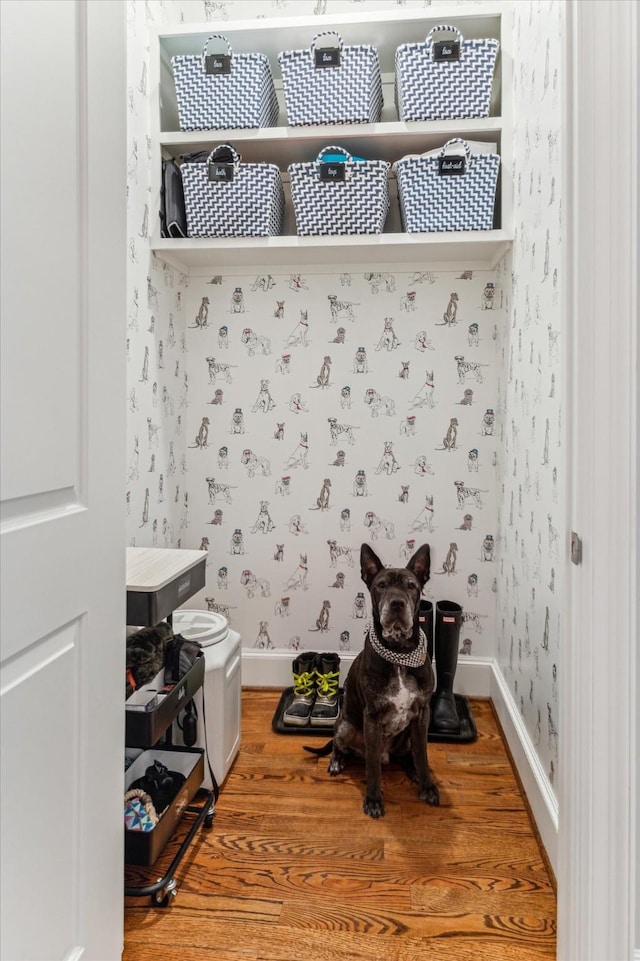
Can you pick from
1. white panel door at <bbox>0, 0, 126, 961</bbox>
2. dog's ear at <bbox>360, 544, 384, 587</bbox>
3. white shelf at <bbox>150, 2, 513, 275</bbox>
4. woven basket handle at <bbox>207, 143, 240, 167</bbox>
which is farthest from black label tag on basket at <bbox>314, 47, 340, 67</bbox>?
dog's ear at <bbox>360, 544, 384, 587</bbox>

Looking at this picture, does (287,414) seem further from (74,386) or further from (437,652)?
(74,386)

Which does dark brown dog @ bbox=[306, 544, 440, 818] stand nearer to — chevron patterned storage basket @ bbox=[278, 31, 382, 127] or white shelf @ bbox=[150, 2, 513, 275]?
white shelf @ bbox=[150, 2, 513, 275]

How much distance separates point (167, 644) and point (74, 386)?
0.91 metres

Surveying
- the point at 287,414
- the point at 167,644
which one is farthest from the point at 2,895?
the point at 287,414

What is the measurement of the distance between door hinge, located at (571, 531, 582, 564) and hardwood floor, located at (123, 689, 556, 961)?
911 mm

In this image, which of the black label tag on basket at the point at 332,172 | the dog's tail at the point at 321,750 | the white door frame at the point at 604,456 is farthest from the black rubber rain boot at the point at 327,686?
the black label tag on basket at the point at 332,172

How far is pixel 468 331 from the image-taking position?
97.7 inches

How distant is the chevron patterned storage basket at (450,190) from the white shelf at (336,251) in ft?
0.14

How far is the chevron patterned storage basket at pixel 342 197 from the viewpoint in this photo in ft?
6.86

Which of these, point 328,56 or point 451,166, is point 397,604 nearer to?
point 451,166

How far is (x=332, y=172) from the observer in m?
2.09

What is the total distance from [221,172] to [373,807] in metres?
2.12

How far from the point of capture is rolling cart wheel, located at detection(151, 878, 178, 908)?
142 centimetres

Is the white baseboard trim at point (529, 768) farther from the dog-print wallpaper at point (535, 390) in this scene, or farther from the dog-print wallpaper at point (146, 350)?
the dog-print wallpaper at point (146, 350)
